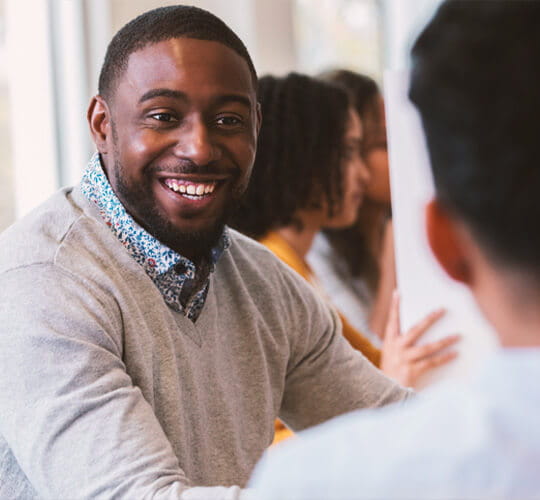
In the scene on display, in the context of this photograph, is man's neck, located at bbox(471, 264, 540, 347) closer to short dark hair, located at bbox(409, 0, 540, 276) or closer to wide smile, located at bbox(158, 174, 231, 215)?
short dark hair, located at bbox(409, 0, 540, 276)

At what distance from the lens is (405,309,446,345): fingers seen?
147 cm

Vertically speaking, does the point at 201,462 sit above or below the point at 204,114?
below

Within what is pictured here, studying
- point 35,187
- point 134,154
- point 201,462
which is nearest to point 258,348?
point 201,462

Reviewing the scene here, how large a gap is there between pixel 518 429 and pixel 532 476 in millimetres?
24

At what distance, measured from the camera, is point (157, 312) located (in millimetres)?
1065

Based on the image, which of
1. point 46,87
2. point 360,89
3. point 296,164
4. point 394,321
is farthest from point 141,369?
point 360,89

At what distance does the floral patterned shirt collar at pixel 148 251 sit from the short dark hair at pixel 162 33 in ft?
0.38

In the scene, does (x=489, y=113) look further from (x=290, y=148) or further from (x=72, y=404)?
(x=290, y=148)

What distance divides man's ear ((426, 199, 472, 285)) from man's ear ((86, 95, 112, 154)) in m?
0.65

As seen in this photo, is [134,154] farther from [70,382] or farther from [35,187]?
[35,187]

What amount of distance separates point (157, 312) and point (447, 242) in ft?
1.78

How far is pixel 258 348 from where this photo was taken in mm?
1203

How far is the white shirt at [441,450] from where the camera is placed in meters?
0.47

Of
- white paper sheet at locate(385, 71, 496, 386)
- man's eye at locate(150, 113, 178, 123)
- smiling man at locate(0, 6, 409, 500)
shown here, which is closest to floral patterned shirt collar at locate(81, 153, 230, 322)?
smiling man at locate(0, 6, 409, 500)
